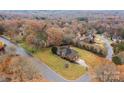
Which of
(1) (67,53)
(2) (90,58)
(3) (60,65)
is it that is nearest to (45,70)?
(3) (60,65)

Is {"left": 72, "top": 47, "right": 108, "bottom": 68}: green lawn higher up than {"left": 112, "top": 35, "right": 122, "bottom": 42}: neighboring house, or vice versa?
{"left": 112, "top": 35, "right": 122, "bottom": 42}: neighboring house

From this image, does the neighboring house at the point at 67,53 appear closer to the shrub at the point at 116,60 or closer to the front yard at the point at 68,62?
the front yard at the point at 68,62

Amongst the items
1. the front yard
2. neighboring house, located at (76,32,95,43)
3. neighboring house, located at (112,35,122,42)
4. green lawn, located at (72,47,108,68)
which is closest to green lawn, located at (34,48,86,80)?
the front yard

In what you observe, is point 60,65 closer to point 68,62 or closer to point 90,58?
point 68,62

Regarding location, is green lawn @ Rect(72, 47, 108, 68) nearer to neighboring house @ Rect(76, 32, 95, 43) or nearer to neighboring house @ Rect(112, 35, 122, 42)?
neighboring house @ Rect(76, 32, 95, 43)

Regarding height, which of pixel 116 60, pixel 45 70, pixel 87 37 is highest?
pixel 87 37

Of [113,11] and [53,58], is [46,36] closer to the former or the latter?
[53,58]

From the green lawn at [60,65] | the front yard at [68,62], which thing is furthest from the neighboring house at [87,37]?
the green lawn at [60,65]
